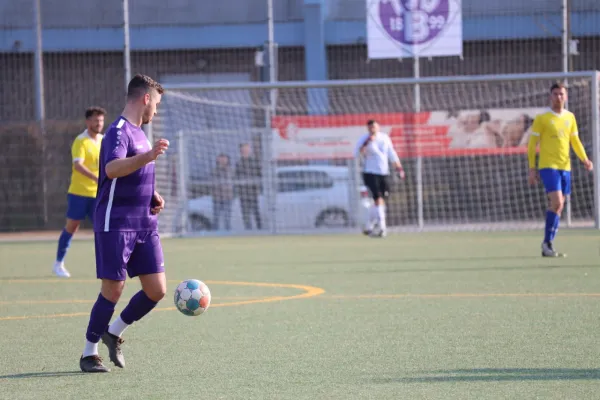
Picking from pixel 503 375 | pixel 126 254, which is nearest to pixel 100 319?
pixel 126 254

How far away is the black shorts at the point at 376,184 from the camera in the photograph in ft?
64.8

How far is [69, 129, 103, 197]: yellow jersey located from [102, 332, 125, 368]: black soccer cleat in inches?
261

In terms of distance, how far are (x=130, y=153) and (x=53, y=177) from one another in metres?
17.8

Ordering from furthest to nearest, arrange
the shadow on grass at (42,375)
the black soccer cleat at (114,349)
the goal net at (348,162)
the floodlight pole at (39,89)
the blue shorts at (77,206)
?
the floodlight pole at (39,89) < the goal net at (348,162) < the blue shorts at (77,206) < the black soccer cleat at (114,349) < the shadow on grass at (42,375)

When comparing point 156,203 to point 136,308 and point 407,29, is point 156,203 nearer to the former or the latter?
point 136,308

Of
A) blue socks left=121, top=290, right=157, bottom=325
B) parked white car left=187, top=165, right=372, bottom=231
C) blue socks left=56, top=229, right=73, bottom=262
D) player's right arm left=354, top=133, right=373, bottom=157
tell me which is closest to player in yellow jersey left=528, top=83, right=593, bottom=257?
blue socks left=56, top=229, right=73, bottom=262

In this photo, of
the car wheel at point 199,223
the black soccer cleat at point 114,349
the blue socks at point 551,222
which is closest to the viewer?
the black soccer cleat at point 114,349

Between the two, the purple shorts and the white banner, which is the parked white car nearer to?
the white banner

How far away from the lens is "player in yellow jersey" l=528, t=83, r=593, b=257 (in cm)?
1389

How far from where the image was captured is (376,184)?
65.0ft

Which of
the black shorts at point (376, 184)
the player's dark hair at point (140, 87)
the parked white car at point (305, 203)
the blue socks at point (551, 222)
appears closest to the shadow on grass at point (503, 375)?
the player's dark hair at point (140, 87)

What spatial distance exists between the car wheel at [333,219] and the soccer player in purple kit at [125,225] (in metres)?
15.1

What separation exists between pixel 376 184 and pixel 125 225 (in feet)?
44.4

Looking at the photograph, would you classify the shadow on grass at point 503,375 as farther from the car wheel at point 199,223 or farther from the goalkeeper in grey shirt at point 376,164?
the car wheel at point 199,223
